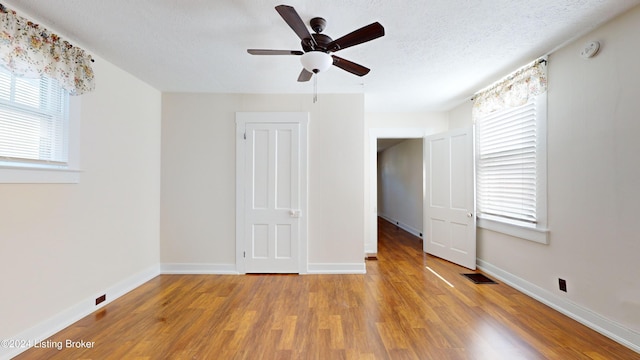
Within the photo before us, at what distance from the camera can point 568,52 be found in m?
2.36

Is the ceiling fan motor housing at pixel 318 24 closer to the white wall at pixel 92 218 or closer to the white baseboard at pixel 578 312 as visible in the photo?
the white wall at pixel 92 218

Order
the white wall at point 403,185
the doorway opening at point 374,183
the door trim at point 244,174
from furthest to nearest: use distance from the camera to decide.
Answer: the white wall at point 403,185 < the doorway opening at point 374,183 < the door trim at point 244,174

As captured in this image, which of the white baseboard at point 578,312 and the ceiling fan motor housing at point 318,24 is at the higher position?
the ceiling fan motor housing at point 318,24

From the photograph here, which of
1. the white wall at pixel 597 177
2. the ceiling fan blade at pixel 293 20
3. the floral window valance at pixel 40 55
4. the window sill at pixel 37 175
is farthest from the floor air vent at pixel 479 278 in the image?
the floral window valance at pixel 40 55

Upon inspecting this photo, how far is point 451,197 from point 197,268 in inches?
152

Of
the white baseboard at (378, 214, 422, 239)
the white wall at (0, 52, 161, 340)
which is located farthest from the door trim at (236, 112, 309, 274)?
the white baseboard at (378, 214, 422, 239)

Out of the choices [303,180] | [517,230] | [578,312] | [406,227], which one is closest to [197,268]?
[303,180]

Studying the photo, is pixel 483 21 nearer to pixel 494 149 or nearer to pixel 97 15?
pixel 494 149

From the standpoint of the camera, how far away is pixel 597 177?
6.95ft

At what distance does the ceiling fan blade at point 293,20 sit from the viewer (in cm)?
144

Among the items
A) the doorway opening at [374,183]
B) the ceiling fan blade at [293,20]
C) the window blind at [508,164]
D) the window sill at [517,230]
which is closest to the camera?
the ceiling fan blade at [293,20]

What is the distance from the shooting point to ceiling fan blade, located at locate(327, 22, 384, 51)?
1.61 metres

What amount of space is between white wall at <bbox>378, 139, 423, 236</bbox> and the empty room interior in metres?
1.85

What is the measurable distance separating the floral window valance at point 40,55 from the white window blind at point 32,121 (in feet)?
0.34
